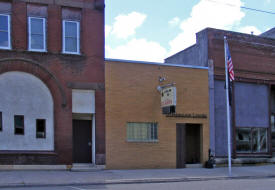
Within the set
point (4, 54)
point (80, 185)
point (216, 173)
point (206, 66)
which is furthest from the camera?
point (206, 66)

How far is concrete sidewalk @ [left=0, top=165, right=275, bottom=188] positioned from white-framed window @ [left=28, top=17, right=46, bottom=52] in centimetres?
624

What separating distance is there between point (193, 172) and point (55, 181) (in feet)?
26.1

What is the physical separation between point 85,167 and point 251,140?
1160cm

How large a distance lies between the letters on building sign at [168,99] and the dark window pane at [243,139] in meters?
6.44

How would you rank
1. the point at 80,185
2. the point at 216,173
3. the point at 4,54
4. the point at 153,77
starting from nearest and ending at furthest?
the point at 80,185, the point at 4,54, the point at 216,173, the point at 153,77

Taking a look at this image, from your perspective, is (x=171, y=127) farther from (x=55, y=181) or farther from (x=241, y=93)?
(x=55, y=181)

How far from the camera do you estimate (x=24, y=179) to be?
15242 mm

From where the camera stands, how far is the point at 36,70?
1895 cm

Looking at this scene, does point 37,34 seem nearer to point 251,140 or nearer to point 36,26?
point 36,26

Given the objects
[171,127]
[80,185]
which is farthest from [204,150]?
[80,185]

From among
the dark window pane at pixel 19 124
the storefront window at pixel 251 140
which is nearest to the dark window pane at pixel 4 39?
the dark window pane at pixel 19 124

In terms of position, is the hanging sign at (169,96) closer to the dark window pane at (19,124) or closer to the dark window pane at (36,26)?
the dark window pane at (36,26)

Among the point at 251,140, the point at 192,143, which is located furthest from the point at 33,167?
the point at 251,140

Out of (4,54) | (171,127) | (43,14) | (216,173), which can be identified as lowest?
(216,173)
